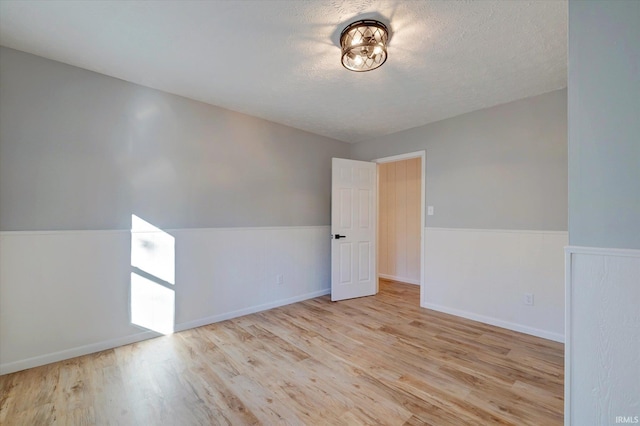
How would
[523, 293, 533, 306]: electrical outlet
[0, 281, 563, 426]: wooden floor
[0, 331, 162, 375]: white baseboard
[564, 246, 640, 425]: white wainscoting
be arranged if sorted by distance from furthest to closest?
1. [523, 293, 533, 306]: electrical outlet
2. [0, 331, 162, 375]: white baseboard
3. [0, 281, 563, 426]: wooden floor
4. [564, 246, 640, 425]: white wainscoting

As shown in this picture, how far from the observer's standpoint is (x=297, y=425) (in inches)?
58.9

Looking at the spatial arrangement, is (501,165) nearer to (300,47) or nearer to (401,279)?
(300,47)

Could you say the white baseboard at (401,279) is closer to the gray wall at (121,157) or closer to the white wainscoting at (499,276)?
the white wainscoting at (499,276)

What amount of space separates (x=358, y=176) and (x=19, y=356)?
3.93m

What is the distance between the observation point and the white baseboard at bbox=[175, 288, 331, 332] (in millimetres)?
2820

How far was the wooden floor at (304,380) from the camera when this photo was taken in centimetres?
158

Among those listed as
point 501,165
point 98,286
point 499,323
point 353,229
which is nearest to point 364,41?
point 501,165

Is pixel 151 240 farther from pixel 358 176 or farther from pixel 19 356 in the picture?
pixel 358 176

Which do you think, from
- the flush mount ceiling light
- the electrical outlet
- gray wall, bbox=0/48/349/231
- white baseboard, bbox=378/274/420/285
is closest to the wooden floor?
the electrical outlet

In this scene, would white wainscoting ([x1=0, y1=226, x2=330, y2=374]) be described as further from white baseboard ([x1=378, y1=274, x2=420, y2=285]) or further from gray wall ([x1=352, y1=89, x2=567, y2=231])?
white baseboard ([x1=378, y1=274, x2=420, y2=285])

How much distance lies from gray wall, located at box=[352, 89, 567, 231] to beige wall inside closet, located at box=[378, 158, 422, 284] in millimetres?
1338

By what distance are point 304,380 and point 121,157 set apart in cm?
255

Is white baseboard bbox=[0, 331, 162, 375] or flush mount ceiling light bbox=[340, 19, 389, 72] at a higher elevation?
flush mount ceiling light bbox=[340, 19, 389, 72]

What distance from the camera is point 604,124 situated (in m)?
1.09
